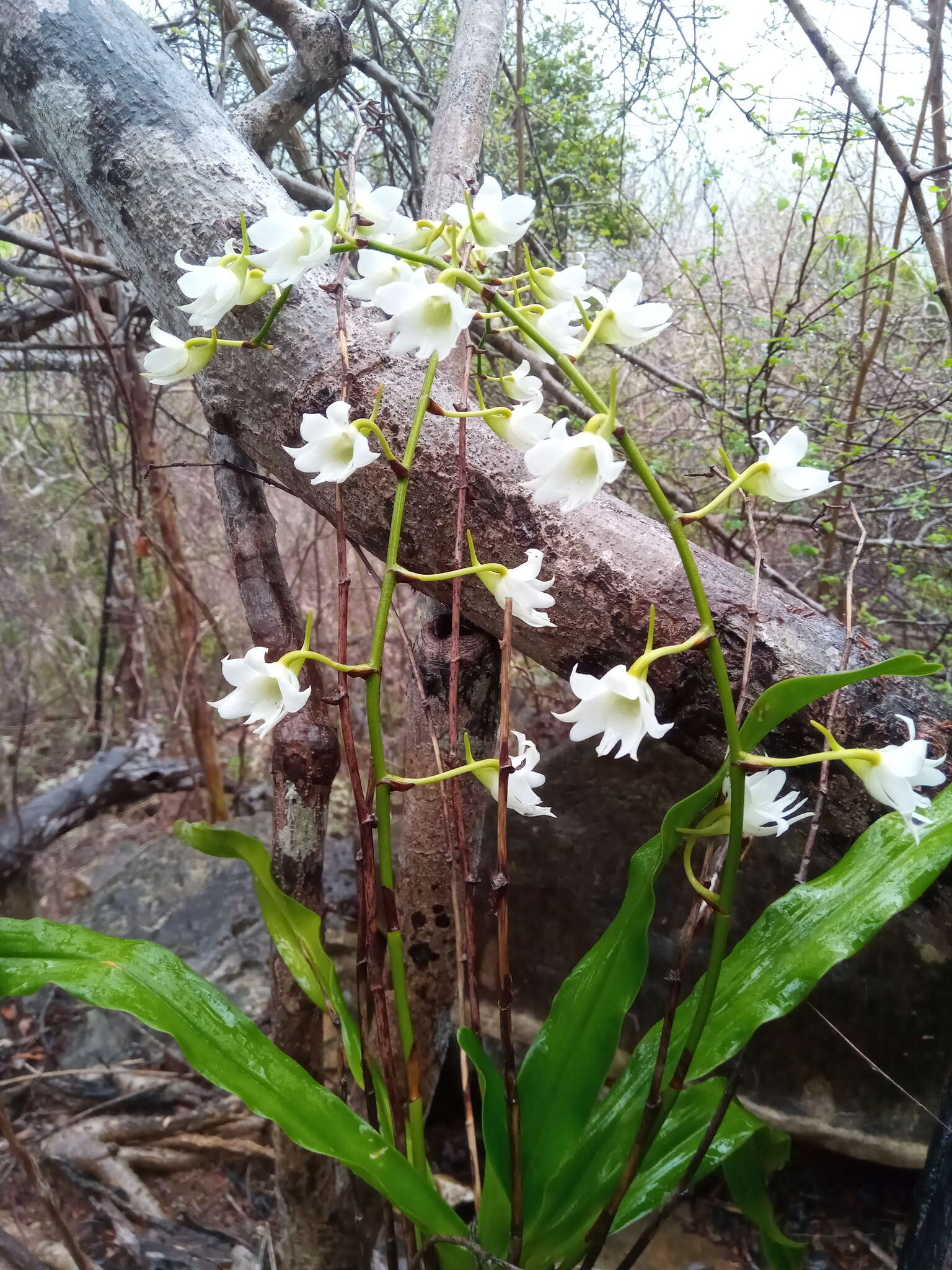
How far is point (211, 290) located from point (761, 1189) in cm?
107

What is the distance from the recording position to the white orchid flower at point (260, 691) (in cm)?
48

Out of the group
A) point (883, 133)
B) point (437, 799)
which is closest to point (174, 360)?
point (437, 799)

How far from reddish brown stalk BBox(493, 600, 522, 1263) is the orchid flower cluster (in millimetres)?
21

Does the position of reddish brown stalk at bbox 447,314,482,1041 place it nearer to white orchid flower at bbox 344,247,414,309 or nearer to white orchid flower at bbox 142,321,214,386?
white orchid flower at bbox 344,247,414,309

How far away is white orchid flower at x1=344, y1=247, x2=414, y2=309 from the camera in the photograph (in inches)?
21.4

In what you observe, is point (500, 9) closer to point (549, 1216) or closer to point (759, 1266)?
point (549, 1216)

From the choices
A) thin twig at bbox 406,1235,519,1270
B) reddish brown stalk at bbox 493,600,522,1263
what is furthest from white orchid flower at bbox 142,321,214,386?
thin twig at bbox 406,1235,519,1270

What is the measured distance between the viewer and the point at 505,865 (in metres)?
0.50

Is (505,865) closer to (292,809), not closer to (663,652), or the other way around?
(663,652)

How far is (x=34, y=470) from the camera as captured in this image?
12.0ft

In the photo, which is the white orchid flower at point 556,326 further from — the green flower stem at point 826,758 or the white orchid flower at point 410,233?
the green flower stem at point 826,758

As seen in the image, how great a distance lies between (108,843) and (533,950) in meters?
2.32

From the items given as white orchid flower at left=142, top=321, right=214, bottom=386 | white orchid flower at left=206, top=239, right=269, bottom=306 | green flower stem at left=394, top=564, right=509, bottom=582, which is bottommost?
green flower stem at left=394, top=564, right=509, bottom=582

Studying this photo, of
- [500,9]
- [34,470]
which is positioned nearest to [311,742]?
[500,9]
